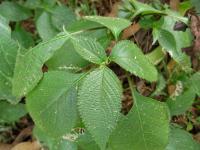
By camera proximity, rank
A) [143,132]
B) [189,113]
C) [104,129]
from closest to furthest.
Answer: [104,129], [143,132], [189,113]

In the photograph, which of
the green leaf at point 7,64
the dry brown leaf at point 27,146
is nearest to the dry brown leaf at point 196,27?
the green leaf at point 7,64

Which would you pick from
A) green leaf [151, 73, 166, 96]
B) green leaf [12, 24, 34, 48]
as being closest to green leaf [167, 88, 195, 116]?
green leaf [151, 73, 166, 96]

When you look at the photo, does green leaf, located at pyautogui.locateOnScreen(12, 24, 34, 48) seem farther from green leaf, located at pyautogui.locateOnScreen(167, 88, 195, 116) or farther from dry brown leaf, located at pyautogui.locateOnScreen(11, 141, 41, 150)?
green leaf, located at pyautogui.locateOnScreen(167, 88, 195, 116)

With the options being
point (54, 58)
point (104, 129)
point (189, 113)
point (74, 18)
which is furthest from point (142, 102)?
point (74, 18)

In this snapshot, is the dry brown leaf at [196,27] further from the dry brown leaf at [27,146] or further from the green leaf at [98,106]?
the dry brown leaf at [27,146]

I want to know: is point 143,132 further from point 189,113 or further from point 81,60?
point 189,113

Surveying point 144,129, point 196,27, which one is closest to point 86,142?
point 144,129

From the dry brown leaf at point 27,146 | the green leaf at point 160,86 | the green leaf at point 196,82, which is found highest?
the green leaf at point 196,82
